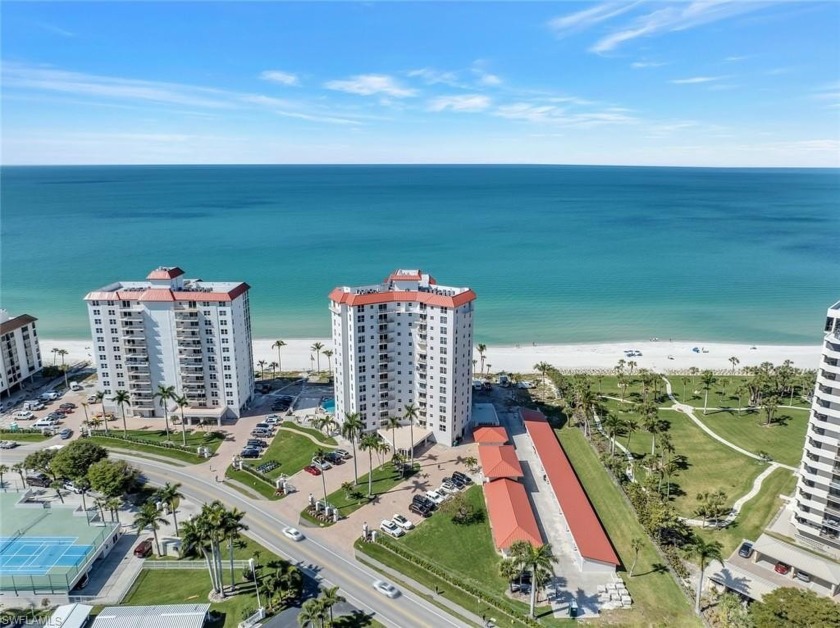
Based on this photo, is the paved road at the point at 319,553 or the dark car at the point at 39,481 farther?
the dark car at the point at 39,481

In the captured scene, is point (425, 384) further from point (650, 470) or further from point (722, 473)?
point (722, 473)

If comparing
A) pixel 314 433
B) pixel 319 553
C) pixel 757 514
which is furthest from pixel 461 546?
pixel 757 514

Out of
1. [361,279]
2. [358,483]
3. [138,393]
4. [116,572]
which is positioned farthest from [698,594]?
[361,279]

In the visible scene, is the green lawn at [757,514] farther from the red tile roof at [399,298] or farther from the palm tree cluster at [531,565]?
the red tile roof at [399,298]

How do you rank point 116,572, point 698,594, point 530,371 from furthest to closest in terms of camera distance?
point 530,371 < point 116,572 < point 698,594

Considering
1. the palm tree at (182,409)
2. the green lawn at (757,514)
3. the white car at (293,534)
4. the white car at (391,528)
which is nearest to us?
the green lawn at (757,514)

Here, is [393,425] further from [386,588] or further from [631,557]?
[631,557]

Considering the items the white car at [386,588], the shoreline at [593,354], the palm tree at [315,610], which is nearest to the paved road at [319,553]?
the white car at [386,588]
